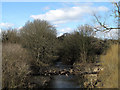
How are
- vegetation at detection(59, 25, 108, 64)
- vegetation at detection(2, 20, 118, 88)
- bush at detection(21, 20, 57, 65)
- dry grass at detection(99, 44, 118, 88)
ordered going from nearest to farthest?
dry grass at detection(99, 44, 118, 88) < vegetation at detection(2, 20, 118, 88) < bush at detection(21, 20, 57, 65) < vegetation at detection(59, 25, 108, 64)

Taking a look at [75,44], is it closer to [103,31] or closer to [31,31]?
[31,31]

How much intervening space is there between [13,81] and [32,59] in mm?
8950

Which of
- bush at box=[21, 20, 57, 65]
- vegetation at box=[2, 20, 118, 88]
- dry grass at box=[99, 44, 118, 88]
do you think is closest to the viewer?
dry grass at box=[99, 44, 118, 88]

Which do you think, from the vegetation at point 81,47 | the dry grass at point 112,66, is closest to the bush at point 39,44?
the vegetation at point 81,47

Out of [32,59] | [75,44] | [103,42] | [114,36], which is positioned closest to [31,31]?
[32,59]

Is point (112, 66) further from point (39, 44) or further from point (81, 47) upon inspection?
point (81, 47)

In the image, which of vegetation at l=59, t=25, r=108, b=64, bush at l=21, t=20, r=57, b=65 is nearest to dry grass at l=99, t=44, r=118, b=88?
vegetation at l=59, t=25, r=108, b=64

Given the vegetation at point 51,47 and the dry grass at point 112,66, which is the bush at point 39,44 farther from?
the dry grass at point 112,66

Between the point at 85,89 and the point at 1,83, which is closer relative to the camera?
the point at 1,83

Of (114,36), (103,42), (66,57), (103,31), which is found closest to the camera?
(103,31)

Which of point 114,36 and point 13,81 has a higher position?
point 114,36

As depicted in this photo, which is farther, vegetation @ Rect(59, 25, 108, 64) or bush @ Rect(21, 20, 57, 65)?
vegetation @ Rect(59, 25, 108, 64)

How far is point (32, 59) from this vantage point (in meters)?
18.5

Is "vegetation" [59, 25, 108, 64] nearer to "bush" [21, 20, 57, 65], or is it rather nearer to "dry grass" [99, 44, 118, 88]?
"bush" [21, 20, 57, 65]
